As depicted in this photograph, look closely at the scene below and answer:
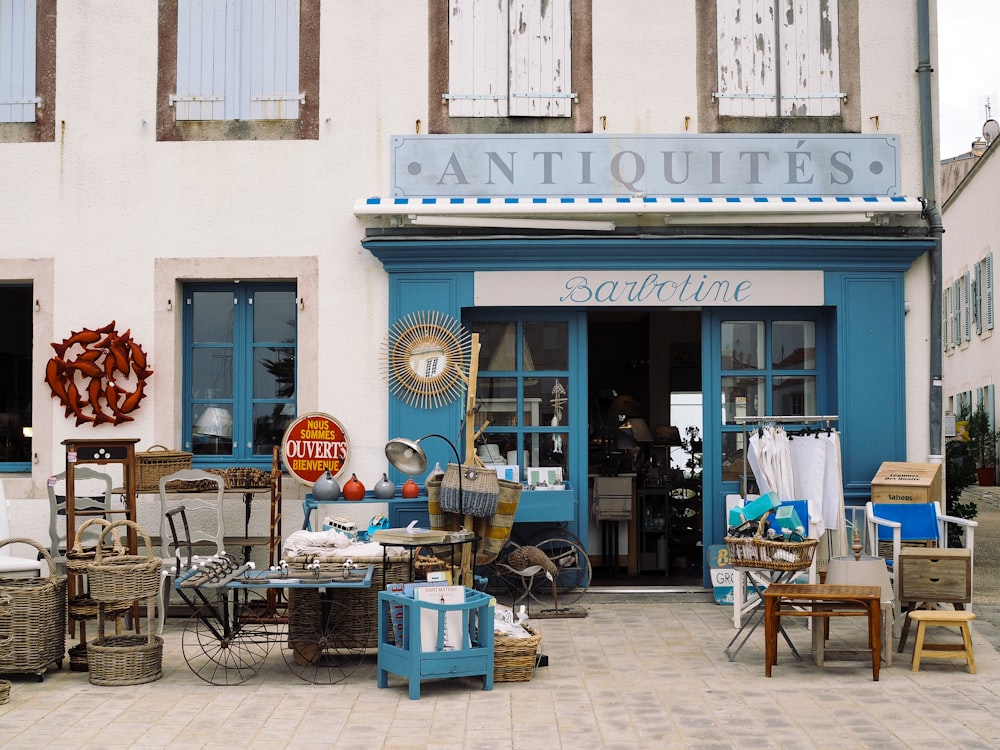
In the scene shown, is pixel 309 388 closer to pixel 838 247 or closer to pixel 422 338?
pixel 422 338

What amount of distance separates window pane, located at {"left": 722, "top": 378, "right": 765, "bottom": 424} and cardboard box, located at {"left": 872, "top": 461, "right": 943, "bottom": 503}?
3.84 feet

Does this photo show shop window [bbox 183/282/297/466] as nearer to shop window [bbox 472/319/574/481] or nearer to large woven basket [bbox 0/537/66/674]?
shop window [bbox 472/319/574/481]

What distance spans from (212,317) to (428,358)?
5.88 feet

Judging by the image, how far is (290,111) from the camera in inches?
368

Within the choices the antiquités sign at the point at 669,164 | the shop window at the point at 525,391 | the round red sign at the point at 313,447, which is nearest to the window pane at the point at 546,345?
the shop window at the point at 525,391

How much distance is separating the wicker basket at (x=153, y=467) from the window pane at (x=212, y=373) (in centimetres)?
87

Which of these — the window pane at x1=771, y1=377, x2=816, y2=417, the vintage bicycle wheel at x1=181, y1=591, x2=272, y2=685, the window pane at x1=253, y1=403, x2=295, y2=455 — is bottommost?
the vintage bicycle wheel at x1=181, y1=591, x2=272, y2=685

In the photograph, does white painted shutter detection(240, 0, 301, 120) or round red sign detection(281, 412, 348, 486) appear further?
white painted shutter detection(240, 0, 301, 120)

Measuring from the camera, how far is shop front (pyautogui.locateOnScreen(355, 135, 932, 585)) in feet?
29.8

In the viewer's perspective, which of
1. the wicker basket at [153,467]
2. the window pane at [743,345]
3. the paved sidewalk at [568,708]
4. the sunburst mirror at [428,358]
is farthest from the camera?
the window pane at [743,345]

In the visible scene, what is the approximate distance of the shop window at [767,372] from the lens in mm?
9516

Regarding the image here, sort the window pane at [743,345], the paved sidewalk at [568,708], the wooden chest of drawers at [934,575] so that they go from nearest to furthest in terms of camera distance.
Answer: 1. the paved sidewalk at [568,708]
2. the wooden chest of drawers at [934,575]
3. the window pane at [743,345]

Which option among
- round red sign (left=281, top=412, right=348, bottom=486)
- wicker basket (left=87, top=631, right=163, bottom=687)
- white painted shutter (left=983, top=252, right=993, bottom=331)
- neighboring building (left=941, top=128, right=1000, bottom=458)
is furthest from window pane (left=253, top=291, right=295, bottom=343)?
white painted shutter (left=983, top=252, right=993, bottom=331)

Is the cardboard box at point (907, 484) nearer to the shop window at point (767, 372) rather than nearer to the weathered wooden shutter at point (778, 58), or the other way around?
the shop window at point (767, 372)
